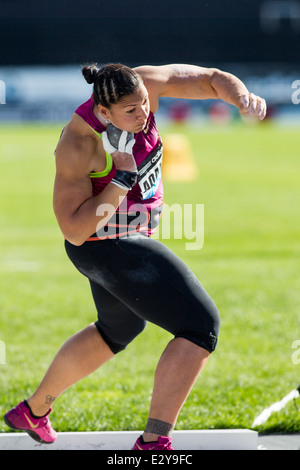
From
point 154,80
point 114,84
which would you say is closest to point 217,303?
point 154,80

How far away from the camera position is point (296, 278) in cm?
713

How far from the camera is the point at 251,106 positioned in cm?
303

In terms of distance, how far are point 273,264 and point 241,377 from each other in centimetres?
344

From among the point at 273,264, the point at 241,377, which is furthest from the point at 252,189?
the point at 241,377

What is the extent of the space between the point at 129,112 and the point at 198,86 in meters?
0.67

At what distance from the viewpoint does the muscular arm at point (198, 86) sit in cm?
307

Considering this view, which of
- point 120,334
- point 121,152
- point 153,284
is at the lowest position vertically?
point 120,334

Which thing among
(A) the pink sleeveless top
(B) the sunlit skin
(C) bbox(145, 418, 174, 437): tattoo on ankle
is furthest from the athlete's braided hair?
(C) bbox(145, 418, 174, 437): tattoo on ankle

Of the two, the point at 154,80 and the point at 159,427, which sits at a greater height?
the point at 154,80

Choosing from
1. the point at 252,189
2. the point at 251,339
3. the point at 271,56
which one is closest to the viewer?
the point at 251,339

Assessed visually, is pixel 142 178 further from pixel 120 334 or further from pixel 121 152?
pixel 120 334

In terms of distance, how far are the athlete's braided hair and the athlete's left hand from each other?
487 mm

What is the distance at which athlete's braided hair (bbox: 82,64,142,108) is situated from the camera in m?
2.76

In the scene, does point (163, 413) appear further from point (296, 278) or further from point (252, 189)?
point (252, 189)
